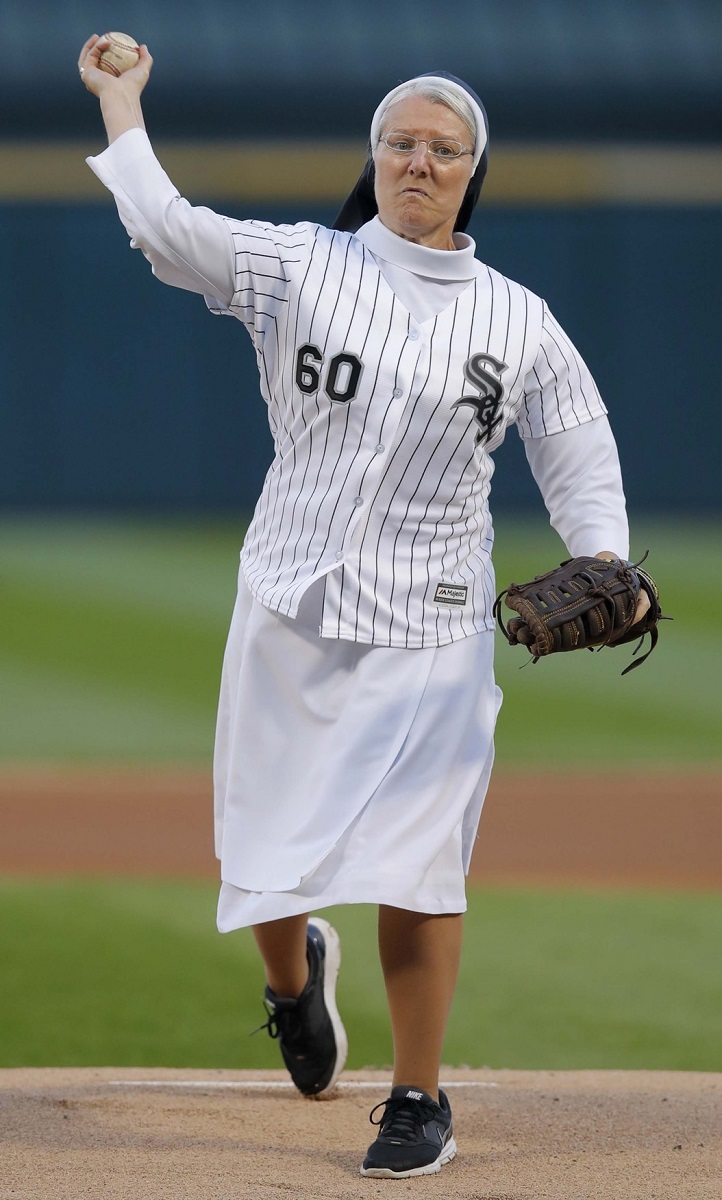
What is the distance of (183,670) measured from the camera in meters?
10.6

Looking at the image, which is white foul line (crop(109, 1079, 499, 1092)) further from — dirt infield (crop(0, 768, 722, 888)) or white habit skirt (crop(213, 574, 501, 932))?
dirt infield (crop(0, 768, 722, 888))

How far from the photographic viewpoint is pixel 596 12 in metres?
19.0

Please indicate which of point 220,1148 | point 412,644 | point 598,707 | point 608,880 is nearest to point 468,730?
point 412,644

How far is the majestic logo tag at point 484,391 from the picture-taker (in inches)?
118

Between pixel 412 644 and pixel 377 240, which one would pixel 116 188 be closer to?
pixel 377 240

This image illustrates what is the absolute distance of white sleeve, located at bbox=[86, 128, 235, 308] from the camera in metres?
2.85

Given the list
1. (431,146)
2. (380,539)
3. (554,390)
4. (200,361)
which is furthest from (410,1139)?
(200,361)

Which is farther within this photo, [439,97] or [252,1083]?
[252,1083]

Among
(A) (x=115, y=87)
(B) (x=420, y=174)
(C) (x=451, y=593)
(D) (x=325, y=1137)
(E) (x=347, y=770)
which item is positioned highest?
(A) (x=115, y=87)

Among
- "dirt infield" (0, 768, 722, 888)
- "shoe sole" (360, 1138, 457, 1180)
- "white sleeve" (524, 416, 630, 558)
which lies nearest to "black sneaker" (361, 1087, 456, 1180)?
"shoe sole" (360, 1138, 457, 1180)

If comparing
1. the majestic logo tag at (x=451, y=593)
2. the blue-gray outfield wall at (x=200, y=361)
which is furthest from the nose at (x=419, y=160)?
the blue-gray outfield wall at (x=200, y=361)

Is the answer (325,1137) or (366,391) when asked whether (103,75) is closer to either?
(366,391)

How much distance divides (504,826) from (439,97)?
4666 millimetres

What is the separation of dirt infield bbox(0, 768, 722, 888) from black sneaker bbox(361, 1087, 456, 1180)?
3416mm
